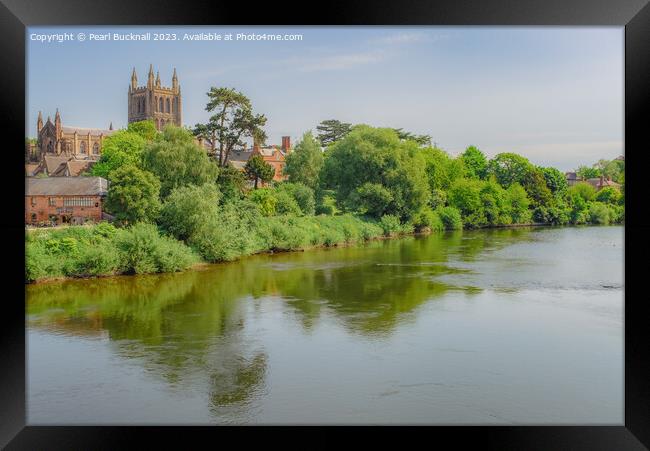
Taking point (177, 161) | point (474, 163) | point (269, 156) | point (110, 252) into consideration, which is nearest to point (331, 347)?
point (110, 252)

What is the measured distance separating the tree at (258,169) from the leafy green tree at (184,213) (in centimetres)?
373

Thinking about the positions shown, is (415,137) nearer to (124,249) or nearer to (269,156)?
(269,156)

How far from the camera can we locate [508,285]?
11.6 m

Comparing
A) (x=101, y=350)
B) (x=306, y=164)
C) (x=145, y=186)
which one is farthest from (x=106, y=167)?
(x=101, y=350)

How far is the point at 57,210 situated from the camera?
44.3ft

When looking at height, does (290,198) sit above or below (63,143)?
below

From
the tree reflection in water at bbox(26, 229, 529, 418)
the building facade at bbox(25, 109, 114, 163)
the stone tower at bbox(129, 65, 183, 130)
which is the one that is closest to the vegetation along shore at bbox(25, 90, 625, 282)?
the tree reflection in water at bbox(26, 229, 529, 418)

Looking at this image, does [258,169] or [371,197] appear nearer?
[258,169]

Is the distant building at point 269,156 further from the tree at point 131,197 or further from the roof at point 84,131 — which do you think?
the roof at point 84,131

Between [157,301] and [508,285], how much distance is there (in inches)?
229

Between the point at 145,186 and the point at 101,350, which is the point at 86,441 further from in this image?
the point at 145,186

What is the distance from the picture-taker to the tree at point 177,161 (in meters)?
14.9

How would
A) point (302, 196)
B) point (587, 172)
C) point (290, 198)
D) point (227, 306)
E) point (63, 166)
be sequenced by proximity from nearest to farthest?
point (227, 306)
point (63, 166)
point (290, 198)
point (302, 196)
point (587, 172)
